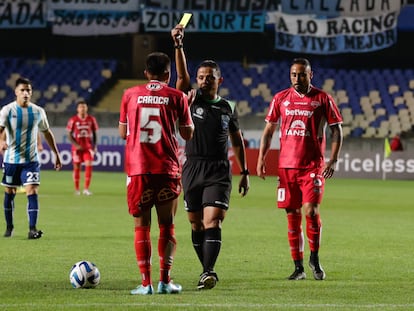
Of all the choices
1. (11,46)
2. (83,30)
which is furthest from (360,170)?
(11,46)

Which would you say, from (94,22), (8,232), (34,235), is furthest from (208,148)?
(94,22)

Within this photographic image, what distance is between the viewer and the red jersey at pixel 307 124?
1092 cm

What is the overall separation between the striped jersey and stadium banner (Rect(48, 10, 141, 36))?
2704 centimetres

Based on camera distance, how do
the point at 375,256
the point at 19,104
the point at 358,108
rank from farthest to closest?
the point at 358,108 < the point at 19,104 < the point at 375,256

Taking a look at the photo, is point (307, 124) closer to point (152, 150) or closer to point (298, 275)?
point (298, 275)

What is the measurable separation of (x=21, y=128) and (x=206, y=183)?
5.38 metres

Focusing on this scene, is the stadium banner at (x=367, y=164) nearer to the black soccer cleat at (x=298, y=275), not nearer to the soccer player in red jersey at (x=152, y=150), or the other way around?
the black soccer cleat at (x=298, y=275)

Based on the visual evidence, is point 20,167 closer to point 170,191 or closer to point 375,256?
point 375,256

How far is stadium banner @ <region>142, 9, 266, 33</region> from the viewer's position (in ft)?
133

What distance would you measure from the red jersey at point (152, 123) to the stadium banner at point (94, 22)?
3269 cm

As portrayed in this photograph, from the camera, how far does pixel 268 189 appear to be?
28.8 metres

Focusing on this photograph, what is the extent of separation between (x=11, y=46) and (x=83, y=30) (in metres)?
6.47

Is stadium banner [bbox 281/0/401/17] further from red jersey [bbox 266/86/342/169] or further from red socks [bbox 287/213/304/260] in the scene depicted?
red socks [bbox 287/213/304/260]

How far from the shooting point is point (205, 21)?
4081 cm
